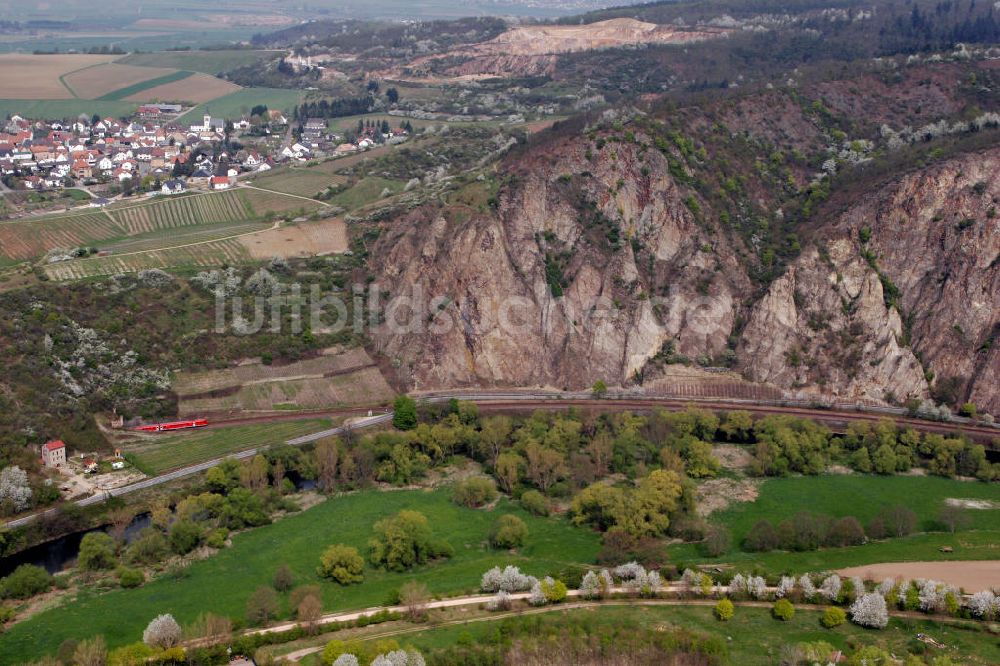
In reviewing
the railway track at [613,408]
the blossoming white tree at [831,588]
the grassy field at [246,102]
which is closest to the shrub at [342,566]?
the railway track at [613,408]

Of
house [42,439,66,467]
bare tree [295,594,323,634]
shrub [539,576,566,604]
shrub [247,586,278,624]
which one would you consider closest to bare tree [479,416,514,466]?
shrub [539,576,566,604]

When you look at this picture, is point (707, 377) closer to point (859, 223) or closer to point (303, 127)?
point (859, 223)

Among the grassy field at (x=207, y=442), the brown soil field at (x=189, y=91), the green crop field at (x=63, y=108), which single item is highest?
the brown soil field at (x=189, y=91)

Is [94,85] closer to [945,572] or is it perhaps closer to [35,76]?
[35,76]

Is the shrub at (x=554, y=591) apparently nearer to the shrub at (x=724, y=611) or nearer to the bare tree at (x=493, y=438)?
the shrub at (x=724, y=611)

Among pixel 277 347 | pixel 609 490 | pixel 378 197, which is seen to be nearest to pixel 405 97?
pixel 378 197

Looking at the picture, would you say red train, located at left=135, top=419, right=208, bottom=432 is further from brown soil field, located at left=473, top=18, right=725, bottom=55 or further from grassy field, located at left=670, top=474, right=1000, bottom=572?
brown soil field, located at left=473, top=18, right=725, bottom=55
